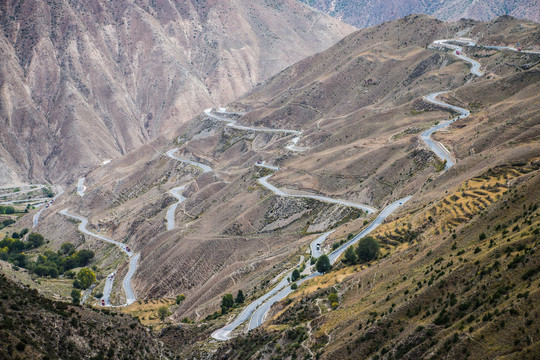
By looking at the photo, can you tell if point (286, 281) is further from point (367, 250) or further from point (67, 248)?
point (67, 248)

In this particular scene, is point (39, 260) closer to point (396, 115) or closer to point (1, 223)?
point (1, 223)

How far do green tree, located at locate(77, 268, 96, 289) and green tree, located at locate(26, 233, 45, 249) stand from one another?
108 ft

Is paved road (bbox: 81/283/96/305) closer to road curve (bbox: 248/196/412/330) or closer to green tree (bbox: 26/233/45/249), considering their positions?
green tree (bbox: 26/233/45/249)

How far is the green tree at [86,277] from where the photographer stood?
10188cm

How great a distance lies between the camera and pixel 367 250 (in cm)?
5750

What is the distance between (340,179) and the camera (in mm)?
93750

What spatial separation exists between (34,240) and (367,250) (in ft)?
330

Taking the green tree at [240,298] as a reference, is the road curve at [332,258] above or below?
above

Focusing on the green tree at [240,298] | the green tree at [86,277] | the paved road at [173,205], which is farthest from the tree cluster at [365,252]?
the green tree at [86,277]

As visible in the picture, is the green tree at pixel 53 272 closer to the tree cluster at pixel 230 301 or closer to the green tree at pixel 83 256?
the green tree at pixel 83 256

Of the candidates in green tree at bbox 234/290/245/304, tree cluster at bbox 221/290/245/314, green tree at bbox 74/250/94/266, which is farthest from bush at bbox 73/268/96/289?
green tree at bbox 234/290/245/304

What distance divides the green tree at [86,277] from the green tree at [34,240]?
32811 mm

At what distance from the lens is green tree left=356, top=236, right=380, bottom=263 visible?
188 ft

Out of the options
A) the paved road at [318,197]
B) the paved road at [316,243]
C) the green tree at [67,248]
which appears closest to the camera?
the paved road at [316,243]
